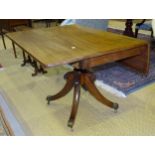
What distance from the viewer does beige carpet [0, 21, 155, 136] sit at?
1530 millimetres

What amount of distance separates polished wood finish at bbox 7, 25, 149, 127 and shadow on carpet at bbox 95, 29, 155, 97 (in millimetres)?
356

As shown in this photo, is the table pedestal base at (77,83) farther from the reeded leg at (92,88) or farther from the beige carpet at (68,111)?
the beige carpet at (68,111)

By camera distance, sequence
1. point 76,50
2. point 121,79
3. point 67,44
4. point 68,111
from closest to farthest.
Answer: point 76,50 < point 67,44 < point 68,111 < point 121,79

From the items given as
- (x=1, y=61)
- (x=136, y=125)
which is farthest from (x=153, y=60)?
(x=1, y=61)

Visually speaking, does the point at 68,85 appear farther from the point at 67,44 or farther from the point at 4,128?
the point at 4,128

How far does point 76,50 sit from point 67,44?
16 centimetres

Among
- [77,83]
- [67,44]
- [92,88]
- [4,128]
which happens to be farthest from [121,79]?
[4,128]

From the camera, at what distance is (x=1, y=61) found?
9.54 ft

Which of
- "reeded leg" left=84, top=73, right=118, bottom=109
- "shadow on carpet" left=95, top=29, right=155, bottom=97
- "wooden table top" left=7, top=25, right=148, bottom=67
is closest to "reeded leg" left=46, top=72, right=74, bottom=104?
"reeded leg" left=84, top=73, right=118, bottom=109

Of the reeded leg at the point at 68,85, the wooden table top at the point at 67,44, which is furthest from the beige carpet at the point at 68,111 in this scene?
the wooden table top at the point at 67,44

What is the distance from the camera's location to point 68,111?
175 centimetres

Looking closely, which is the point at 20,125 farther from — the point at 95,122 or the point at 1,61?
the point at 1,61
